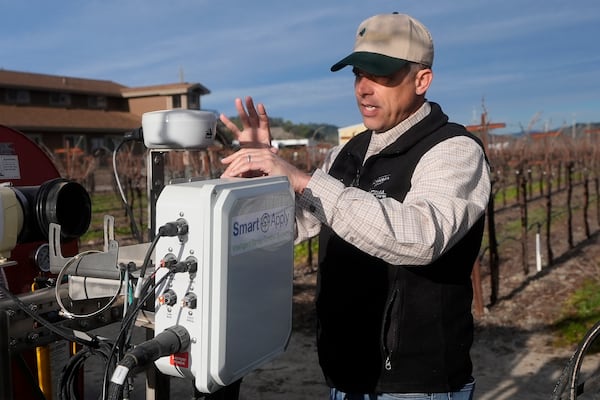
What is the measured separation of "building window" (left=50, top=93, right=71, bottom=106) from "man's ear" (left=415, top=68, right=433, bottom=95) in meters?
33.6

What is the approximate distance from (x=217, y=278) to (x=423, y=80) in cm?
93

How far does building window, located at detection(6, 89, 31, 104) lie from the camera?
2997cm

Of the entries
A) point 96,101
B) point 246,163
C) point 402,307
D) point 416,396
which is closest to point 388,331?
point 402,307

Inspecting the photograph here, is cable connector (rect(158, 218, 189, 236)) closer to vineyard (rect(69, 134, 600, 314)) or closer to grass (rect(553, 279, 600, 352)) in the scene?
vineyard (rect(69, 134, 600, 314))

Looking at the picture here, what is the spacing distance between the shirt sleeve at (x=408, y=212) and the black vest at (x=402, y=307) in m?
0.20

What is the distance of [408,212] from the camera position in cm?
139

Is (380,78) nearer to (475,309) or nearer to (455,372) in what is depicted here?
(455,372)

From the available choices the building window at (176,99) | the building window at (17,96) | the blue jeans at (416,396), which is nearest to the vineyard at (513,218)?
the blue jeans at (416,396)

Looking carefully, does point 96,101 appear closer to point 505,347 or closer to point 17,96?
point 17,96

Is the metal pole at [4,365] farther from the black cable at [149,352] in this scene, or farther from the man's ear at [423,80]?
the man's ear at [423,80]

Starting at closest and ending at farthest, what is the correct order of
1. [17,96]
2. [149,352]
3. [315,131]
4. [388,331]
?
[149,352] → [388,331] → [315,131] → [17,96]

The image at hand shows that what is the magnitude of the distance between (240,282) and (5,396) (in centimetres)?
53

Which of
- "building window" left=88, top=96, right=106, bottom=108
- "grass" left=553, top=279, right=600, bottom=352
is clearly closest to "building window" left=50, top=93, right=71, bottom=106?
"building window" left=88, top=96, right=106, bottom=108

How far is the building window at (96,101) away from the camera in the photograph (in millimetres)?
33812
